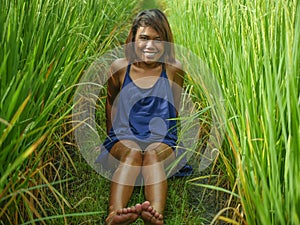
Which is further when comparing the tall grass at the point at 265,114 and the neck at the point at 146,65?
the neck at the point at 146,65

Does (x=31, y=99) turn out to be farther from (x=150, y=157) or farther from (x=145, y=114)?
(x=145, y=114)

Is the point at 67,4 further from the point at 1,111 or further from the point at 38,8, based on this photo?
the point at 1,111

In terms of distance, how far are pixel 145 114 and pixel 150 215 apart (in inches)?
21.5

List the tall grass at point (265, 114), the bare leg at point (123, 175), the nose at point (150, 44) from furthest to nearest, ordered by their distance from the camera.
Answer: the nose at point (150, 44)
the bare leg at point (123, 175)
the tall grass at point (265, 114)

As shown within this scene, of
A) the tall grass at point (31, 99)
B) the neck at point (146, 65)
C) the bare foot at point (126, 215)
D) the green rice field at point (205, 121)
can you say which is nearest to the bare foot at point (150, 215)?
the bare foot at point (126, 215)

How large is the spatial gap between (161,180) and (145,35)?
62 cm

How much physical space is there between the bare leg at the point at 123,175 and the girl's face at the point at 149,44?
39 centimetres

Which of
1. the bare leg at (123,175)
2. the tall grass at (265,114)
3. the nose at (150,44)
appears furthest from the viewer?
the nose at (150,44)

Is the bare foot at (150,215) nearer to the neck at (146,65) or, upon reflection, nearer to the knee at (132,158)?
the knee at (132,158)

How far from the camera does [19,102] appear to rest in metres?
1.16

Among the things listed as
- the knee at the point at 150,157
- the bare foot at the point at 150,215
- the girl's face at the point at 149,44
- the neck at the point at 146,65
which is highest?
the girl's face at the point at 149,44

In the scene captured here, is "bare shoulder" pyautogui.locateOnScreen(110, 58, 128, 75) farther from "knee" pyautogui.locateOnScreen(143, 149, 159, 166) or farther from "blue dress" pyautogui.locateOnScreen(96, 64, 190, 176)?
"knee" pyautogui.locateOnScreen(143, 149, 159, 166)

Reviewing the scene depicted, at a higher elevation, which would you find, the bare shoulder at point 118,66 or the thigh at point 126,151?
the bare shoulder at point 118,66

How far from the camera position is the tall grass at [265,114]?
3.27 feet
